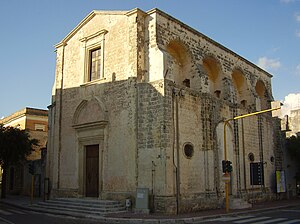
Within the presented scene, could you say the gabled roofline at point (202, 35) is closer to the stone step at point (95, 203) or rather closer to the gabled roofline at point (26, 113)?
the stone step at point (95, 203)

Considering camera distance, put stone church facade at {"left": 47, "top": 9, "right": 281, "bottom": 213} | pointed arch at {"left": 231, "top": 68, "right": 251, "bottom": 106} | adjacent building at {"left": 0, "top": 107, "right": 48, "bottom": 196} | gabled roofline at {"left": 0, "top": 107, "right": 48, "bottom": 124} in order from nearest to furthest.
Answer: stone church facade at {"left": 47, "top": 9, "right": 281, "bottom": 213} → pointed arch at {"left": 231, "top": 68, "right": 251, "bottom": 106} → adjacent building at {"left": 0, "top": 107, "right": 48, "bottom": 196} → gabled roofline at {"left": 0, "top": 107, "right": 48, "bottom": 124}

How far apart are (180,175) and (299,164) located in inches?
652

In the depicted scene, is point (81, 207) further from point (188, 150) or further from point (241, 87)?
point (241, 87)

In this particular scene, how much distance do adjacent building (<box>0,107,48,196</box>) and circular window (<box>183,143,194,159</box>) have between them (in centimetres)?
1348

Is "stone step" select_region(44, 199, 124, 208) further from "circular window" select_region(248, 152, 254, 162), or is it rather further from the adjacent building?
"circular window" select_region(248, 152, 254, 162)

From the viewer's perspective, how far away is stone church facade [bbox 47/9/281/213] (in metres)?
16.1

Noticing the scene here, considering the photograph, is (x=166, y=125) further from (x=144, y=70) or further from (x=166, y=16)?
(x=166, y=16)

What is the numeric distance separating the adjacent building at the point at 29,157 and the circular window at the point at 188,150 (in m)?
13.5

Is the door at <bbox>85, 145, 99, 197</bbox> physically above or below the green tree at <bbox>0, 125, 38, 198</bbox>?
below

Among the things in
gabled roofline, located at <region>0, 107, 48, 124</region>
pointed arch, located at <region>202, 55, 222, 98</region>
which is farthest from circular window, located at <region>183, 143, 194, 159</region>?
gabled roofline, located at <region>0, 107, 48, 124</region>

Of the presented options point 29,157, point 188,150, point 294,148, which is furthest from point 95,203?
point 29,157

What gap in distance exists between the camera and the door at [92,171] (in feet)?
60.0

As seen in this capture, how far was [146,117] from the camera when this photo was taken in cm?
1638

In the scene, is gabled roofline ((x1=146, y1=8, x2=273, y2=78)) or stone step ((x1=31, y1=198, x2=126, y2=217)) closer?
stone step ((x1=31, y1=198, x2=126, y2=217))
